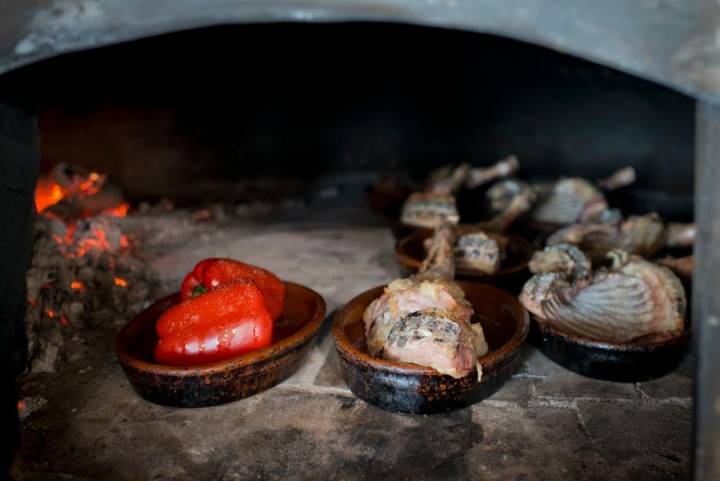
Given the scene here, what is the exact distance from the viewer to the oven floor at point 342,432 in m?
2.14

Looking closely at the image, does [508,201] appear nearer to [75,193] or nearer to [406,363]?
[406,363]

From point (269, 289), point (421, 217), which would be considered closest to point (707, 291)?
point (269, 289)

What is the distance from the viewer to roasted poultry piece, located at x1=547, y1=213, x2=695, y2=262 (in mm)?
3916

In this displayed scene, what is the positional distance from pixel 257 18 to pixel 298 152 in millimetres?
5380

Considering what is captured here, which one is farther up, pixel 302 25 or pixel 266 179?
→ pixel 302 25

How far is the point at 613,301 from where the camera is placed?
9.61 ft

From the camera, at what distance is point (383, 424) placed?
2.39m

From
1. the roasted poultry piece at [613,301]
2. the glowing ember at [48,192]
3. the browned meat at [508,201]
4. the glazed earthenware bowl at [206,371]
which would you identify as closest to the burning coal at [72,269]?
the glowing ember at [48,192]

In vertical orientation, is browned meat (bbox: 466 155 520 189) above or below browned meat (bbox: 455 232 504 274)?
above

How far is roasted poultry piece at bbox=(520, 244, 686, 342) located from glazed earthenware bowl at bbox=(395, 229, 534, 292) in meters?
0.40

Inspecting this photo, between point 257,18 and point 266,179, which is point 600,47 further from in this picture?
point 266,179

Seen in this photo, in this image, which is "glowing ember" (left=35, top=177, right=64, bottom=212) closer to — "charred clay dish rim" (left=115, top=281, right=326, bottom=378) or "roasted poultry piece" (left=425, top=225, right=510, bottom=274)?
"charred clay dish rim" (left=115, top=281, right=326, bottom=378)

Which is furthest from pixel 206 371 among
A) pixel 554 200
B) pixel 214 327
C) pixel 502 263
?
pixel 554 200

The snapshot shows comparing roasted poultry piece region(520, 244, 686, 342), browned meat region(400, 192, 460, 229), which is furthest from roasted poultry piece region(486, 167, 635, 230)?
roasted poultry piece region(520, 244, 686, 342)
